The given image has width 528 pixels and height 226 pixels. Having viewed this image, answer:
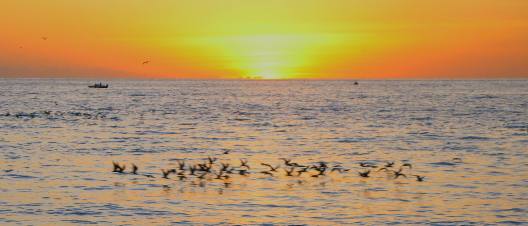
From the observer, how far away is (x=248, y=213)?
19.8 meters

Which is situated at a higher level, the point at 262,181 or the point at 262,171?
the point at 262,171

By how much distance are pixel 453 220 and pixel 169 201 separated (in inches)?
327

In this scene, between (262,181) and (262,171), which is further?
(262,171)

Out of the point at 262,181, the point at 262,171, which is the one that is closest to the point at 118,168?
the point at 262,171

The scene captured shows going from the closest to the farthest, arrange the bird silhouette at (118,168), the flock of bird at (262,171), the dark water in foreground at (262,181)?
1. the dark water in foreground at (262,181)
2. the flock of bird at (262,171)
3. the bird silhouette at (118,168)

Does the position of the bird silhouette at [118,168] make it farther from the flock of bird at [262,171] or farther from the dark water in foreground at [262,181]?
the dark water in foreground at [262,181]

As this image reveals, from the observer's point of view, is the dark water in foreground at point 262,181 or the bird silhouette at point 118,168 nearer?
the dark water in foreground at point 262,181

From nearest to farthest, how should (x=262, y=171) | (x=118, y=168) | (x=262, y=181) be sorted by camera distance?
(x=262, y=181)
(x=118, y=168)
(x=262, y=171)

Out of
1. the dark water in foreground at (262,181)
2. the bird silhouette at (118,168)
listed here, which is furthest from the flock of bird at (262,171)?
the dark water in foreground at (262,181)

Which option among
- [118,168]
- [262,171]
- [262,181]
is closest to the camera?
[262,181]

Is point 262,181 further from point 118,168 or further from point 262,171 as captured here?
point 118,168

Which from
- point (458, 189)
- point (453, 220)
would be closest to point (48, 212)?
point (453, 220)

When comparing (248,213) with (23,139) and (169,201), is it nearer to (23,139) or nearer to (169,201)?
(169,201)

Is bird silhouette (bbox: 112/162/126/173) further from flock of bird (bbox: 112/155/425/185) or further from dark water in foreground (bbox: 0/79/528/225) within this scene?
dark water in foreground (bbox: 0/79/528/225)
